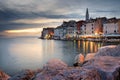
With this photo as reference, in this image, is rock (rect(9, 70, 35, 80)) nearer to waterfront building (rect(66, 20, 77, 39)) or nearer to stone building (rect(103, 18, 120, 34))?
stone building (rect(103, 18, 120, 34))

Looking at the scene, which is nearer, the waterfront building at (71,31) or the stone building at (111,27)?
the stone building at (111,27)

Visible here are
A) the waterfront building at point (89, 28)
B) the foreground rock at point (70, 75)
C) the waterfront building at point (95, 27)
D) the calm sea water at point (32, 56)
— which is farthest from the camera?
the waterfront building at point (89, 28)

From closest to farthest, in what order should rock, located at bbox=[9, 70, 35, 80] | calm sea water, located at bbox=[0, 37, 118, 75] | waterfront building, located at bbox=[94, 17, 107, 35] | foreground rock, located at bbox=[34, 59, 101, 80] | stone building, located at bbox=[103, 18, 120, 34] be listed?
foreground rock, located at bbox=[34, 59, 101, 80], rock, located at bbox=[9, 70, 35, 80], calm sea water, located at bbox=[0, 37, 118, 75], stone building, located at bbox=[103, 18, 120, 34], waterfront building, located at bbox=[94, 17, 107, 35]

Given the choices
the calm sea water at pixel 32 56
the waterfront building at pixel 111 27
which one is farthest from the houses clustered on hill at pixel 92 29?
the calm sea water at pixel 32 56

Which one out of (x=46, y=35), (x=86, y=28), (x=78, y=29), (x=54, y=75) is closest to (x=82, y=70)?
(x=54, y=75)

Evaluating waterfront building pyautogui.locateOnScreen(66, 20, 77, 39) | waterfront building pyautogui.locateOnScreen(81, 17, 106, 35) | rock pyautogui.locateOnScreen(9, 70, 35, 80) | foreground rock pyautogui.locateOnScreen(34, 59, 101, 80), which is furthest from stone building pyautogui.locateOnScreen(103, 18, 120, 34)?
foreground rock pyautogui.locateOnScreen(34, 59, 101, 80)

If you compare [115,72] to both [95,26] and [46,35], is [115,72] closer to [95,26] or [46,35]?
[95,26]

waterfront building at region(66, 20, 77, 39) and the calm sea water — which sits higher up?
waterfront building at region(66, 20, 77, 39)

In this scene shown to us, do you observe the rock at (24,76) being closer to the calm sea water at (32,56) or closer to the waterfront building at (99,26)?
the calm sea water at (32,56)

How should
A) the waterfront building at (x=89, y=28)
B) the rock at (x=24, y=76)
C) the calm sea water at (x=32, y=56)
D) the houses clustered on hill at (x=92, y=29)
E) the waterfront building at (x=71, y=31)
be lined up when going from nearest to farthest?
the rock at (x=24, y=76)
the calm sea water at (x=32, y=56)
the houses clustered on hill at (x=92, y=29)
the waterfront building at (x=89, y=28)
the waterfront building at (x=71, y=31)

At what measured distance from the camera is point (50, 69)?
7.42m

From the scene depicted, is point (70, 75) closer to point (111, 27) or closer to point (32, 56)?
point (32, 56)

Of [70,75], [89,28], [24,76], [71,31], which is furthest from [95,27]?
[70,75]

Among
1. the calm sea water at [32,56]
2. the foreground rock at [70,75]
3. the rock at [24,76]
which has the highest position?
the foreground rock at [70,75]
